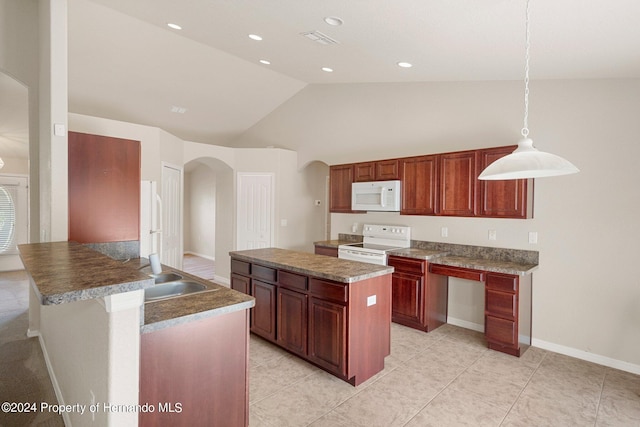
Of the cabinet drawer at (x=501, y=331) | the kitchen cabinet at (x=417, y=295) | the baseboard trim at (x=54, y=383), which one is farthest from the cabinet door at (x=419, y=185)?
the baseboard trim at (x=54, y=383)

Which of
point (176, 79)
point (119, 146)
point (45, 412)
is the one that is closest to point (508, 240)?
point (119, 146)

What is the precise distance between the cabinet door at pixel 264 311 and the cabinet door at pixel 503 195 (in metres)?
2.52

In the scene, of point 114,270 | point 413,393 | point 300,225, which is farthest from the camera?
point 300,225

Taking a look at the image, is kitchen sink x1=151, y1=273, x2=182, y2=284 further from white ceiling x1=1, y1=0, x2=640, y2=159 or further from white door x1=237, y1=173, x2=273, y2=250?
white door x1=237, y1=173, x2=273, y2=250

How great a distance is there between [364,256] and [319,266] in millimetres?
1488

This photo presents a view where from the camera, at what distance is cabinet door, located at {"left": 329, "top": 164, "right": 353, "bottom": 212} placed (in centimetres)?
524

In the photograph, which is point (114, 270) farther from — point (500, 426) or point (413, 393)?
point (500, 426)

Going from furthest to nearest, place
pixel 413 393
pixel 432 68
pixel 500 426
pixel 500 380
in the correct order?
pixel 432 68, pixel 500 380, pixel 413 393, pixel 500 426

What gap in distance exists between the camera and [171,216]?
5.36 m

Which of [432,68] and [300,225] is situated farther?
[300,225]

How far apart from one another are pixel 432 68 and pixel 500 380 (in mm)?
3166

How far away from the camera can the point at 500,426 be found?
2.28 meters

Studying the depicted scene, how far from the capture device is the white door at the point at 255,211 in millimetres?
6184

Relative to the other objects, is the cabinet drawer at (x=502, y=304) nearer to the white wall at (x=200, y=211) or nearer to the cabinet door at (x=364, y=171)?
the cabinet door at (x=364, y=171)
